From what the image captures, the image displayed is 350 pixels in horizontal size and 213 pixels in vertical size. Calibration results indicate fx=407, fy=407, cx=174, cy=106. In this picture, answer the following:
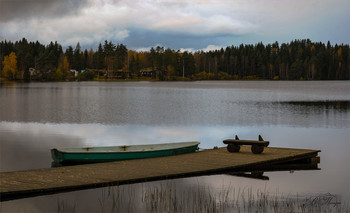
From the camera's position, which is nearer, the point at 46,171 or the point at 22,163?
the point at 46,171

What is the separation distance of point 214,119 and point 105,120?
1213 cm

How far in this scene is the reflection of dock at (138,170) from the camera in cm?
1511

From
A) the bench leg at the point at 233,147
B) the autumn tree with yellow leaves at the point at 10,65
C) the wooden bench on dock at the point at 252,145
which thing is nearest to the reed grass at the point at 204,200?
the wooden bench on dock at the point at 252,145

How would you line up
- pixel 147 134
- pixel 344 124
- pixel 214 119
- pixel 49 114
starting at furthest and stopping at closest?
pixel 49 114 < pixel 214 119 < pixel 344 124 < pixel 147 134

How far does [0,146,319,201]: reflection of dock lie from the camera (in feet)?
49.6

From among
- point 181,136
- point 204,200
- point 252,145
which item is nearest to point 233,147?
point 252,145

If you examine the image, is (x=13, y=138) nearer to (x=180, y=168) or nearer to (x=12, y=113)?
(x=180, y=168)

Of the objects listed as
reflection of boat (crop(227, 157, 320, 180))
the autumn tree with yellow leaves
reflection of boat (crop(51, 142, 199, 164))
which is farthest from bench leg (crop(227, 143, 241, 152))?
the autumn tree with yellow leaves

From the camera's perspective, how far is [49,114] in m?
49.0

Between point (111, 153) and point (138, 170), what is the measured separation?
8.91 ft

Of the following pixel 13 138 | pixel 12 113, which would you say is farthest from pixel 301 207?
pixel 12 113

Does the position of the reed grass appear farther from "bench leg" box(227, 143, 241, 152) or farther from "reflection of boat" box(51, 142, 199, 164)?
"bench leg" box(227, 143, 241, 152)

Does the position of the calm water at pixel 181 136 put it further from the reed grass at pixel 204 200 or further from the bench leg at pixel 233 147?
the bench leg at pixel 233 147

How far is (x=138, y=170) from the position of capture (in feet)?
58.8
